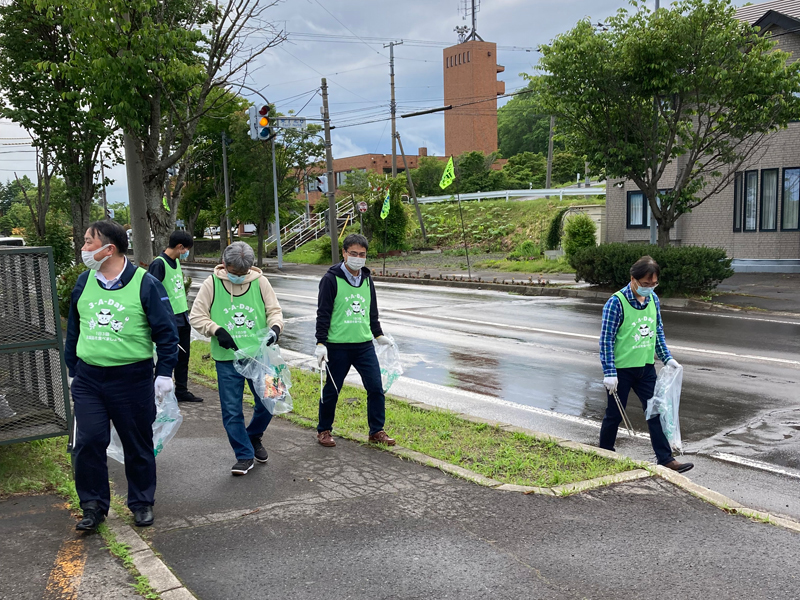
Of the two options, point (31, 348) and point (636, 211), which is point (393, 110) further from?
point (31, 348)

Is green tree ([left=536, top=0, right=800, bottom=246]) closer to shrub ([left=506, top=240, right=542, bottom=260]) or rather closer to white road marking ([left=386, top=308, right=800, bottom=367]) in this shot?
white road marking ([left=386, top=308, right=800, bottom=367])

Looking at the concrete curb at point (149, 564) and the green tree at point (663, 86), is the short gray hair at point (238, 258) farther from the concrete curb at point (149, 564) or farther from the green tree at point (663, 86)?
the green tree at point (663, 86)

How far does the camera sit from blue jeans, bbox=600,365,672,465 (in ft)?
18.9

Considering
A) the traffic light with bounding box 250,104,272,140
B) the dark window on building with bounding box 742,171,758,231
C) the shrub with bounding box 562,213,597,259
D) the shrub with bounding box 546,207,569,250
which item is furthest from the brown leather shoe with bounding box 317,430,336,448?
the shrub with bounding box 546,207,569,250

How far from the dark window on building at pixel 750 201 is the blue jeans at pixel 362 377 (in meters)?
21.2

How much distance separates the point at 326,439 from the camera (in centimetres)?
622

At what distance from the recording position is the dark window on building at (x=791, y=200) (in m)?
23.0

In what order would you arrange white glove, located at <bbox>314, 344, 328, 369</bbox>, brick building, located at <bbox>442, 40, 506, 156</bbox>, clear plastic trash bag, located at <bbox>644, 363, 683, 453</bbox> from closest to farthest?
clear plastic trash bag, located at <bbox>644, 363, 683, 453</bbox> < white glove, located at <bbox>314, 344, 328, 369</bbox> < brick building, located at <bbox>442, 40, 506, 156</bbox>

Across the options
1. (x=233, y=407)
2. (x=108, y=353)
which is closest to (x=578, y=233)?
(x=233, y=407)

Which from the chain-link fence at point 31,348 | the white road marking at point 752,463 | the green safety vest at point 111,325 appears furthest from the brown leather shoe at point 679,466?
the chain-link fence at point 31,348

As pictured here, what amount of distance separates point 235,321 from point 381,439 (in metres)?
1.61

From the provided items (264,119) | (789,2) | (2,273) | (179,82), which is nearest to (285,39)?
(179,82)

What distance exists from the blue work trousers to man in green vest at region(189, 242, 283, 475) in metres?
1.02

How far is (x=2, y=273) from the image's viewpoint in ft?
16.2
